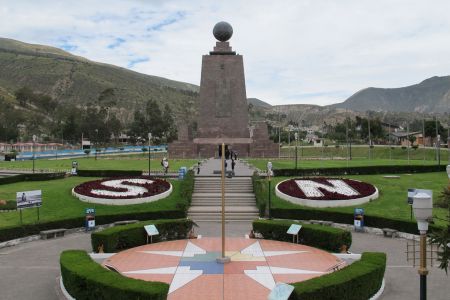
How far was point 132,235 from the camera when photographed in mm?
23812

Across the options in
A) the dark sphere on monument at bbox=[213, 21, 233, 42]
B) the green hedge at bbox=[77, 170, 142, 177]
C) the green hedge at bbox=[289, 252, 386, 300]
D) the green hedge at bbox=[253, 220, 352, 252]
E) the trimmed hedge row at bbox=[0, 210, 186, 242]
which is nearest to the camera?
the green hedge at bbox=[289, 252, 386, 300]

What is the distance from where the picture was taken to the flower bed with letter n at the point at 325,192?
3281 cm

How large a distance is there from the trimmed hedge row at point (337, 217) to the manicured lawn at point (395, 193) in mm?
629

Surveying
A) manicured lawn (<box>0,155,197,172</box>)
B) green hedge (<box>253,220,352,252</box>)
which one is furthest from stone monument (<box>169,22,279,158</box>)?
green hedge (<box>253,220,352,252</box>)

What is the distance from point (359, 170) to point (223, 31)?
3632 cm

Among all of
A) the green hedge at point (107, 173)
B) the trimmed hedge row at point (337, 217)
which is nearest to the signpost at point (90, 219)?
the trimmed hedge row at point (337, 217)

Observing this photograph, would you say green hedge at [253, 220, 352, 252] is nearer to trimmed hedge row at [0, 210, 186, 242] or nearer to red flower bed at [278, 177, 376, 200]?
trimmed hedge row at [0, 210, 186, 242]

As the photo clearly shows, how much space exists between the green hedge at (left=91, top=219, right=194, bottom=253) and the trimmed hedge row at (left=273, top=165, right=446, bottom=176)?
1951cm

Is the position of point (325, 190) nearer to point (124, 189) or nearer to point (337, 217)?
point (337, 217)

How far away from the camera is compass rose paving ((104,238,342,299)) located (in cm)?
1681

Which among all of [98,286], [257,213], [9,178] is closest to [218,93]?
[9,178]

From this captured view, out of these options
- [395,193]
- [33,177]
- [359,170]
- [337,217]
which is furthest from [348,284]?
[33,177]

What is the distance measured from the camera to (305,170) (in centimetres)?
4372

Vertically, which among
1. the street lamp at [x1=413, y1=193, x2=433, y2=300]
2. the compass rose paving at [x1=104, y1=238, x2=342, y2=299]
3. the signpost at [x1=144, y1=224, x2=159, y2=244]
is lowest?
the compass rose paving at [x1=104, y1=238, x2=342, y2=299]
